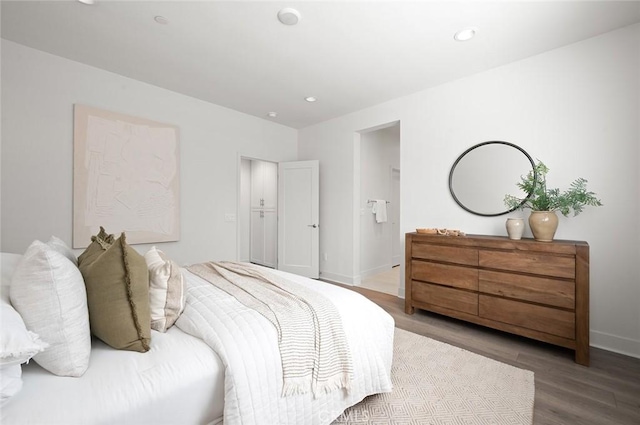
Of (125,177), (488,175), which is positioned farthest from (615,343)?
(125,177)

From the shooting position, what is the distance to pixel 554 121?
2.55m

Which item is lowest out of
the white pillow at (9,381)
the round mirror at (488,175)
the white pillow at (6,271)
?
the white pillow at (9,381)

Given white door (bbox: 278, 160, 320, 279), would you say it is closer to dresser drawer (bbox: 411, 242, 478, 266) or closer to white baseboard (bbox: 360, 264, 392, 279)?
white baseboard (bbox: 360, 264, 392, 279)

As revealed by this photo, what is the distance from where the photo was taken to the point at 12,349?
0.74m

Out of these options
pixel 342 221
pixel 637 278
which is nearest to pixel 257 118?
pixel 342 221

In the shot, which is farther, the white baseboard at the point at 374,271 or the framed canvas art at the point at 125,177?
the white baseboard at the point at 374,271

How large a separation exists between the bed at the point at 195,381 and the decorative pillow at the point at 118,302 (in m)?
0.06

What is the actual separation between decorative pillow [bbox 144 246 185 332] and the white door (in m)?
3.20

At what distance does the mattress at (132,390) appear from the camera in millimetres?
783

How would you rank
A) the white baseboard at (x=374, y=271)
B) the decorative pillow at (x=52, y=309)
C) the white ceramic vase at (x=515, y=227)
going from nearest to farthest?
the decorative pillow at (x=52, y=309)
the white ceramic vase at (x=515, y=227)
the white baseboard at (x=374, y=271)

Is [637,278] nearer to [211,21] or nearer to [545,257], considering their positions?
[545,257]

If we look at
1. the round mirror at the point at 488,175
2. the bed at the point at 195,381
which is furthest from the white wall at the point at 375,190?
the bed at the point at 195,381

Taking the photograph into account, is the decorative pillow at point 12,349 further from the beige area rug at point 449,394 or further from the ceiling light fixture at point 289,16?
the ceiling light fixture at point 289,16

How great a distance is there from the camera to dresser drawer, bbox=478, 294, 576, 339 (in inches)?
83.3
